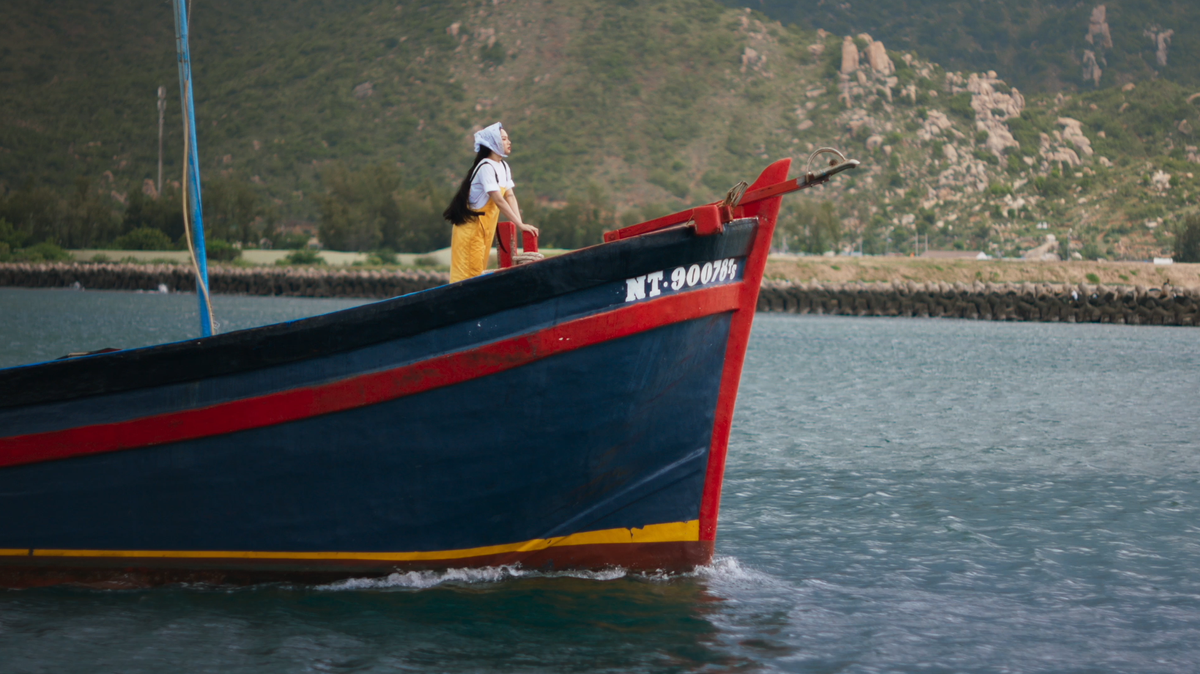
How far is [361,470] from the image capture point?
6359 mm

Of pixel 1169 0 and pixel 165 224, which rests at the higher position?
pixel 1169 0

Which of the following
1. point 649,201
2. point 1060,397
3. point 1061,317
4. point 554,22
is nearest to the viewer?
point 1060,397

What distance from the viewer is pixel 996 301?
177 feet

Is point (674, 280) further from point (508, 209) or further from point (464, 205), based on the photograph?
point (464, 205)

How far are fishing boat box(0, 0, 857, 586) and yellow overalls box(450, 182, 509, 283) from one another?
3.16 ft

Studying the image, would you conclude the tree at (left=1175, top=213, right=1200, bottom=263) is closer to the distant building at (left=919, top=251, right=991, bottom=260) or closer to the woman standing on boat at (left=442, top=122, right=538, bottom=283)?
the distant building at (left=919, top=251, right=991, bottom=260)

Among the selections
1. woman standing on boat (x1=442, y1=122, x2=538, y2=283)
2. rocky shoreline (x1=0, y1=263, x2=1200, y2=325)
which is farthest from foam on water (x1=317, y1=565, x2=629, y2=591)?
rocky shoreline (x1=0, y1=263, x2=1200, y2=325)

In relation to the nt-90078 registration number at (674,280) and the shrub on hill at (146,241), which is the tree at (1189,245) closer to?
the shrub on hill at (146,241)

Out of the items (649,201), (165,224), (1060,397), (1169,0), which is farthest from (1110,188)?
(1060,397)

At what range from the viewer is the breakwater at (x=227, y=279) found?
6450cm

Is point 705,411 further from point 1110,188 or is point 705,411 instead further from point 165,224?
point 1110,188

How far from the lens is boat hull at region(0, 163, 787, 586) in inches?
241

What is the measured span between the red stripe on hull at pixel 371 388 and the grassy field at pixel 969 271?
65.3 meters

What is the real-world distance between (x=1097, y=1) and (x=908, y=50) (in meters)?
35.7
